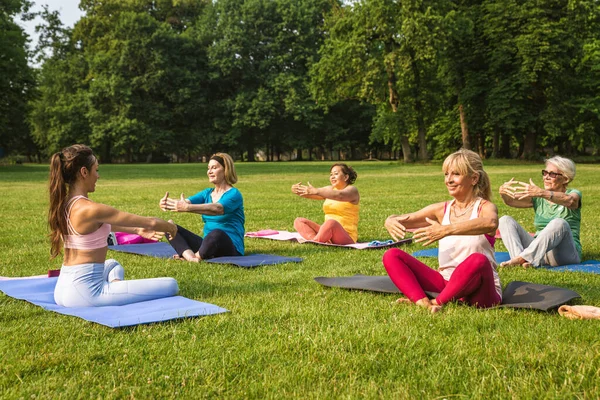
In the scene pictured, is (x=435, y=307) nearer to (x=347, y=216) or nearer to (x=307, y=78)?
(x=347, y=216)

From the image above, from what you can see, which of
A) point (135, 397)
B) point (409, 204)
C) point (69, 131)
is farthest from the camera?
point (69, 131)

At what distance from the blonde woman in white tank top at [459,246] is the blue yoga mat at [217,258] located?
268cm

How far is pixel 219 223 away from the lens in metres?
8.84

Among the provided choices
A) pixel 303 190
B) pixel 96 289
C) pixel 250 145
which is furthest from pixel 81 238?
pixel 250 145

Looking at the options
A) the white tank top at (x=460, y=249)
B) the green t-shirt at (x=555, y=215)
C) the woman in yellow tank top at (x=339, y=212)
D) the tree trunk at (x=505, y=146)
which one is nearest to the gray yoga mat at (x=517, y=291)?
the white tank top at (x=460, y=249)

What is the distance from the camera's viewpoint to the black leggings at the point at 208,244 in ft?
28.0

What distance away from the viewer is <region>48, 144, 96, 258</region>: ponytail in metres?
5.53

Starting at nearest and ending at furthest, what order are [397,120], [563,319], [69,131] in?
[563,319] < [397,120] < [69,131]

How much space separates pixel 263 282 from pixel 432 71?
134ft

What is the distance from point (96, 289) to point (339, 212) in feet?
17.0

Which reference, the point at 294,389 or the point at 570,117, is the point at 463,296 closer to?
the point at 294,389

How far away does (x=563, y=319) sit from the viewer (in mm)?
5184

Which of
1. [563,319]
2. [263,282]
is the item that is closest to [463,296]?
[563,319]

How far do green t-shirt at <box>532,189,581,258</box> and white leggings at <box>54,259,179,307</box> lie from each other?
16.6 ft
